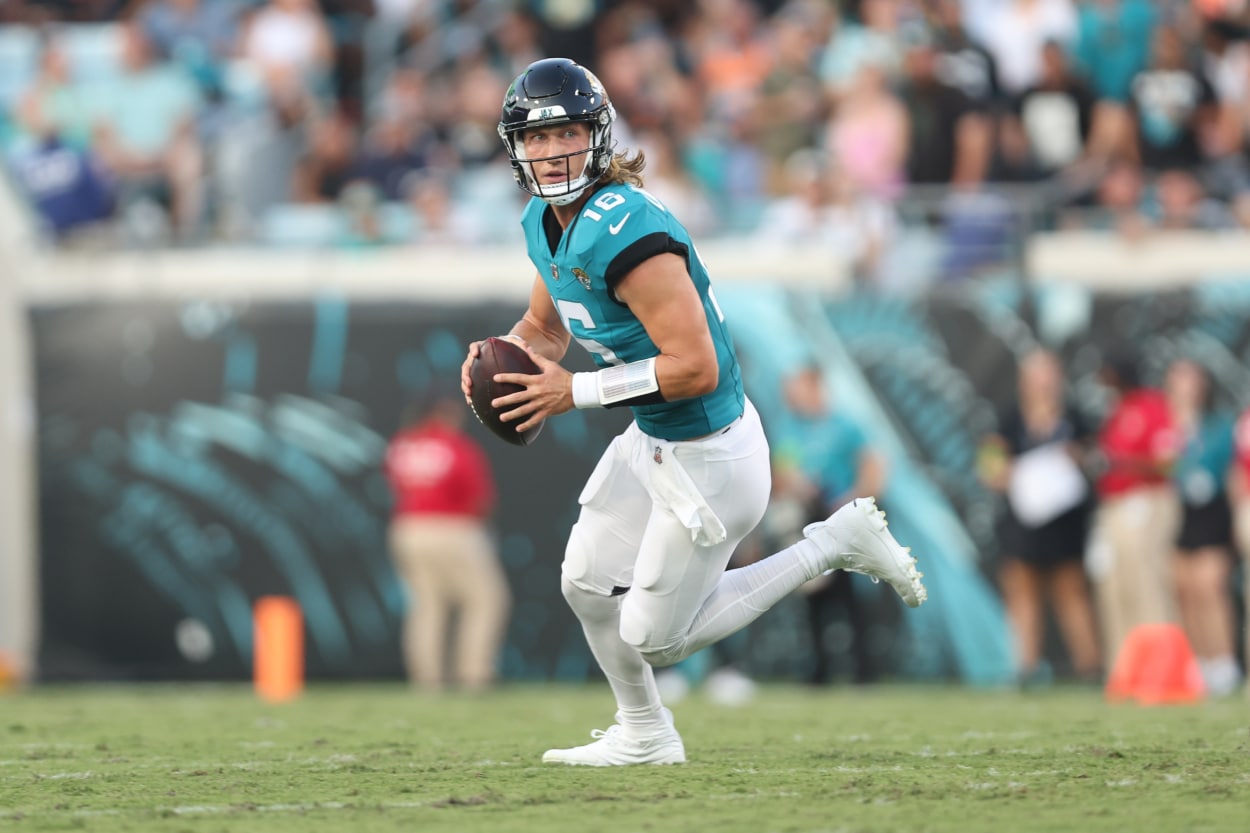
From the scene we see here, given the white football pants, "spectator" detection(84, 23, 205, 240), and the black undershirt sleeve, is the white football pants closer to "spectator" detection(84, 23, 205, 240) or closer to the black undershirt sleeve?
the black undershirt sleeve

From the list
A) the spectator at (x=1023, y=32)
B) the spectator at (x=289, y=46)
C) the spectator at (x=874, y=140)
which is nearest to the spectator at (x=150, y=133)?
the spectator at (x=289, y=46)

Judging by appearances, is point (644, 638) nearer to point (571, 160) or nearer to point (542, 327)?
point (542, 327)

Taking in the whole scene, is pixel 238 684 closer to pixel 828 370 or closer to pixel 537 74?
pixel 828 370

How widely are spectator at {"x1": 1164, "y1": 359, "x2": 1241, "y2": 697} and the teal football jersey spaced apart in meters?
6.28

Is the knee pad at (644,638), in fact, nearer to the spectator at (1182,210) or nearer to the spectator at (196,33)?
the spectator at (1182,210)

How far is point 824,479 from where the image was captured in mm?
11250

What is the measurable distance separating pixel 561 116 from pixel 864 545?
1.58 meters

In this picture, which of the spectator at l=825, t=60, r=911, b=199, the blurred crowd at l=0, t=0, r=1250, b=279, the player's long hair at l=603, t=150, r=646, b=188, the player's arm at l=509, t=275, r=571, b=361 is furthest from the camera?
the spectator at l=825, t=60, r=911, b=199

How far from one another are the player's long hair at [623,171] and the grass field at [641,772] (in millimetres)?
1737

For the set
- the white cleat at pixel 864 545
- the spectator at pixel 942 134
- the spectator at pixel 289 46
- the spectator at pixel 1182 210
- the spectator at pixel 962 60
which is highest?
the spectator at pixel 289 46

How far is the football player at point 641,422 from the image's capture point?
17.5 feet

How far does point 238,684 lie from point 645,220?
26.9 ft

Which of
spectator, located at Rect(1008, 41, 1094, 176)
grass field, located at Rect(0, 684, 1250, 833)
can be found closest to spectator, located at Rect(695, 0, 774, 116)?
spectator, located at Rect(1008, 41, 1094, 176)

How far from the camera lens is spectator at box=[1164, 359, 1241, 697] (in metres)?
11.2
